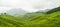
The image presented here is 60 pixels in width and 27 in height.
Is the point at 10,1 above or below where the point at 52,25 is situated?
above

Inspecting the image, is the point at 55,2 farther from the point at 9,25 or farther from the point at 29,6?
the point at 9,25

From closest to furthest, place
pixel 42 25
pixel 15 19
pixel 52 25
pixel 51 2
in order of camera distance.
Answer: pixel 52 25
pixel 42 25
pixel 51 2
pixel 15 19

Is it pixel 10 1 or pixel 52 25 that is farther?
pixel 10 1

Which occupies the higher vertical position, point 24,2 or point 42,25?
point 24,2

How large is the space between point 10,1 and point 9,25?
1508 mm

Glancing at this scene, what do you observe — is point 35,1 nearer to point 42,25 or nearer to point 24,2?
point 24,2

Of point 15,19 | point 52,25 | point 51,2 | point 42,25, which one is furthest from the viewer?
point 15,19

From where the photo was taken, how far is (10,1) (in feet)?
32.0

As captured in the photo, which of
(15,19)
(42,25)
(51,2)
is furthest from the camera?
(15,19)

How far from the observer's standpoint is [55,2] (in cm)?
938

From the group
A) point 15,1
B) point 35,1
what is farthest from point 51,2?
point 15,1

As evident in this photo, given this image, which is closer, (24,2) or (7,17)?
(24,2)

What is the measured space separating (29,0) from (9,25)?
83.0 inches

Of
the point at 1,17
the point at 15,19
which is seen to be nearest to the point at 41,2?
the point at 15,19
